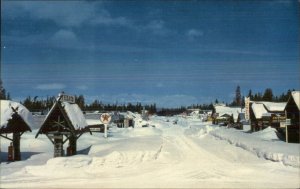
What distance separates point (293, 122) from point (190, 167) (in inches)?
714

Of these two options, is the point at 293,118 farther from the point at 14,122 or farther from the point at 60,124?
the point at 14,122

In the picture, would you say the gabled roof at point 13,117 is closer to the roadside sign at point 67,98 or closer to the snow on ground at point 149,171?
the snow on ground at point 149,171

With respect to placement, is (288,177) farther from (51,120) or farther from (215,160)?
(51,120)

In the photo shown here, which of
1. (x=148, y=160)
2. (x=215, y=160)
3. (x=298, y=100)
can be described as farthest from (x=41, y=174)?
(x=298, y=100)

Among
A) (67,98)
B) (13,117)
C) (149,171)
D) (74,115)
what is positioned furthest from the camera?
(13,117)

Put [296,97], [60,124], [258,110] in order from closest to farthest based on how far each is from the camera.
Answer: [60,124] < [296,97] < [258,110]

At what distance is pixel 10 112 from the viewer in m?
22.7

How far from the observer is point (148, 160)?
22719 mm

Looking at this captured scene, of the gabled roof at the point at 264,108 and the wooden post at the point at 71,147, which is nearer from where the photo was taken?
the wooden post at the point at 71,147

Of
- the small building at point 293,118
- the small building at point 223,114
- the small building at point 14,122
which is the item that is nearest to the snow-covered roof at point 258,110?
the small building at point 293,118

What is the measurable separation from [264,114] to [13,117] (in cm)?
4125

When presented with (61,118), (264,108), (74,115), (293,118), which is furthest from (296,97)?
(264,108)

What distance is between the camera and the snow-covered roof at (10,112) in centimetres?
2211

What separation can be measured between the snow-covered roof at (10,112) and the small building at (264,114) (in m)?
38.4
